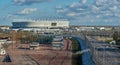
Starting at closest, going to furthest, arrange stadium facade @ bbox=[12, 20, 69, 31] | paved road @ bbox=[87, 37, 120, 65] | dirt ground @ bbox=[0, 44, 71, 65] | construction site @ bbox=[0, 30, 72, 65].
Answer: paved road @ bbox=[87, 37, 120, 65] → dirt ground @ bbox=[0, 44, 71, 65] → construction site @ bbox=[0, 30, 72, 65] → stadium facade @ bbox=[12, 20, 69, 31]

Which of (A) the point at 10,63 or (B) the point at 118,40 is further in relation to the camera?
(B) the point at 118,40

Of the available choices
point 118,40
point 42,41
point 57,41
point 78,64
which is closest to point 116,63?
point 78,64

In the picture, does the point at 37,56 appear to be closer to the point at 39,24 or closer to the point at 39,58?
the point at 39,58

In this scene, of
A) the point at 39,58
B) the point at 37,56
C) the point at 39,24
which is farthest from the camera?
the point at 39,24

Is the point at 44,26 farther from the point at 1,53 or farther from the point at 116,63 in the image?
the point at 116,63

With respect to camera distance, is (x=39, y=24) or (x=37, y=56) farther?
(x=39, y=24)

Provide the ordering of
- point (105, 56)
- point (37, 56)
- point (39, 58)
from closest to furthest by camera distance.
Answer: point (105, 56) → point (39, 58) → point (37, 56)

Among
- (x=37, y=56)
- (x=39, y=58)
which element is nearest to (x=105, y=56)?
(x=39, y=58)

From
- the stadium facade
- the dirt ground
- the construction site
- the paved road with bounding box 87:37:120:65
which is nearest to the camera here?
the paved road with bounding box 87:37:120:65

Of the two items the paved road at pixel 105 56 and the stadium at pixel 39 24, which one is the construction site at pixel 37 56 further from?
the stadium at pixel 39 24

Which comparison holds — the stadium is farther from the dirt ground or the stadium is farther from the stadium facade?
the dirt ground

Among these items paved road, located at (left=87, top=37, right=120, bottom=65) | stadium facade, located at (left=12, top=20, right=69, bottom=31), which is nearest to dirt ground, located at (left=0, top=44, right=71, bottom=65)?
paved road, located at (left=87, top=37, right=120, bottom=65)
